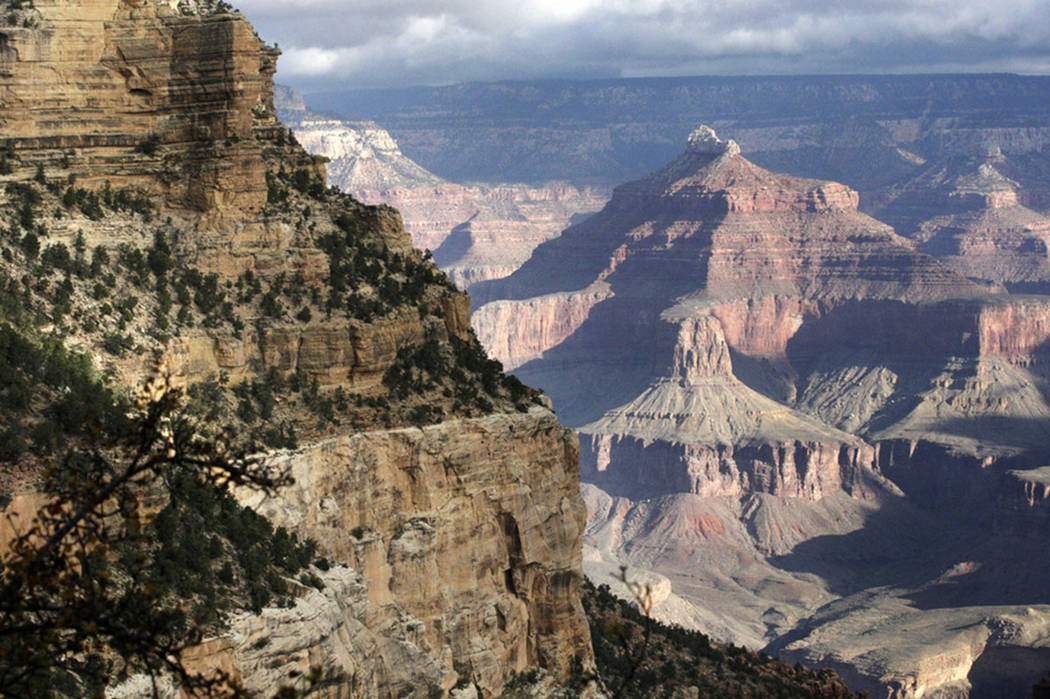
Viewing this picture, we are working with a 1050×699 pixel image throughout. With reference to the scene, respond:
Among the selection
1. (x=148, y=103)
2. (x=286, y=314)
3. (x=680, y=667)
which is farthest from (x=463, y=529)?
(x=680, y=667)

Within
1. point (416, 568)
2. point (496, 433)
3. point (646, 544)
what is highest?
point (496, 433)

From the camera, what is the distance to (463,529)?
4444cm

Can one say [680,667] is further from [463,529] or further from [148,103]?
[148,103]

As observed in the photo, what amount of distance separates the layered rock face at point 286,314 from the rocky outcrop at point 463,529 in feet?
0.20

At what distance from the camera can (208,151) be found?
44156mm

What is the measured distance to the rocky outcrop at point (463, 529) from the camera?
41.3 meters

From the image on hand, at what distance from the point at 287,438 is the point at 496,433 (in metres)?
6.74

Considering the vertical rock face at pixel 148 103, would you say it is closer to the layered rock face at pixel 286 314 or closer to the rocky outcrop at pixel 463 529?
the layered rock face at pixel 286 314

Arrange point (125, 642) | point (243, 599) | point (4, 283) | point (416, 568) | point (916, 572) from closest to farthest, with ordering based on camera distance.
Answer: point (125, 642) < point (243, 599) < point (4, 283) < point (416, 568) < point (916, 572)

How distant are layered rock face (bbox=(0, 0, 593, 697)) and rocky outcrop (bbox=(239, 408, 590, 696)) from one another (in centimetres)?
6

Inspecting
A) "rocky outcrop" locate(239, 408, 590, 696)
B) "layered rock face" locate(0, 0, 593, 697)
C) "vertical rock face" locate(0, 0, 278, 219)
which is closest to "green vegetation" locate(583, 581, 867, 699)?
"rocky outcrop" locate(239, 408, 590, 696)

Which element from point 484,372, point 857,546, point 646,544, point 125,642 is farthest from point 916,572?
point 125,642

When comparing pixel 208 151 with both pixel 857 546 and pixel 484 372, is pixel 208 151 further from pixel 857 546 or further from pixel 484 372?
pixel 857 546

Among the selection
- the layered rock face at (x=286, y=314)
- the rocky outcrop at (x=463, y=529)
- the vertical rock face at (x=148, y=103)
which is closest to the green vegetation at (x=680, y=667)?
the rocky outcrop at (x=463, y=529)
